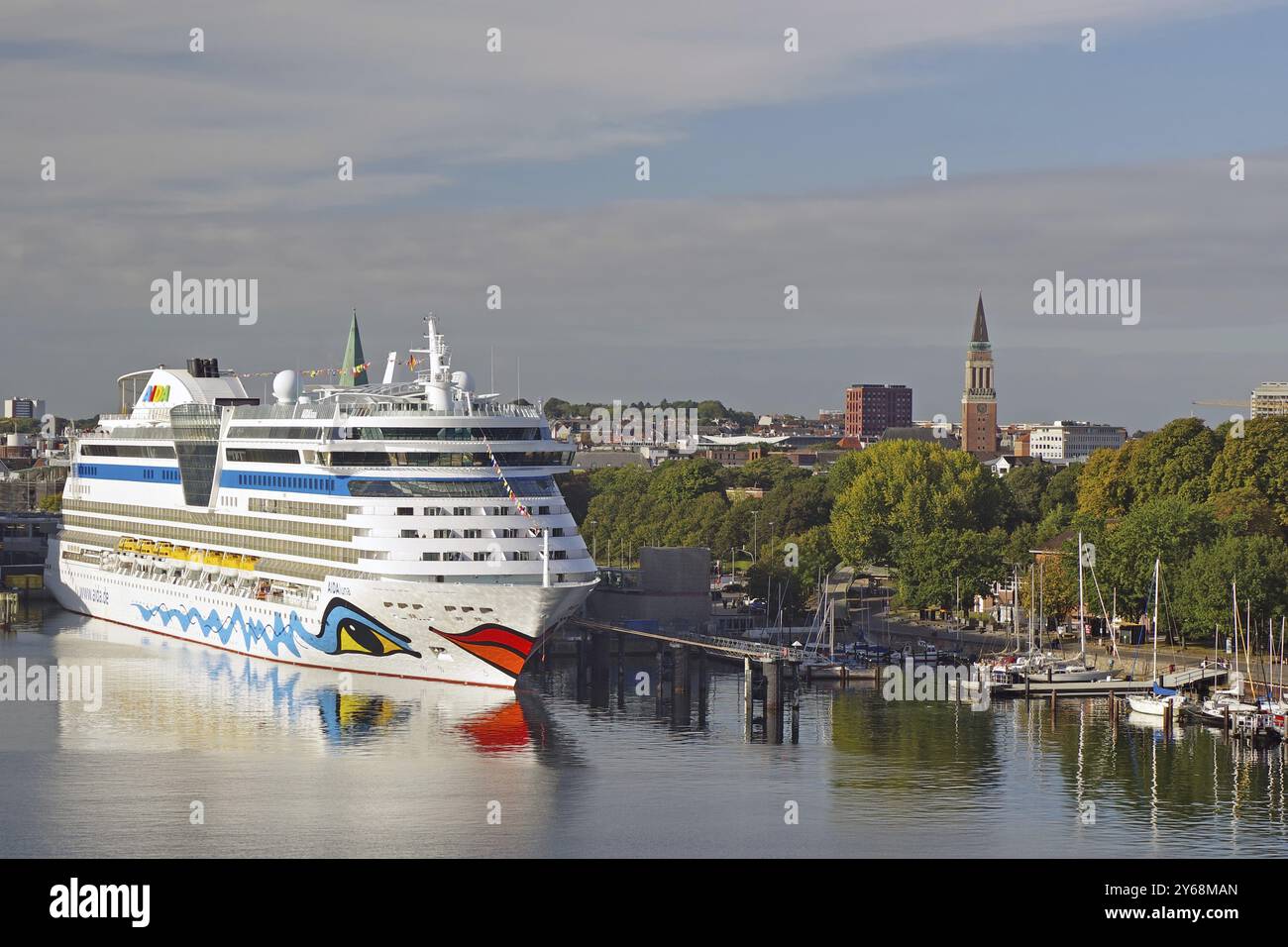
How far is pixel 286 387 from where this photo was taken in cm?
7319

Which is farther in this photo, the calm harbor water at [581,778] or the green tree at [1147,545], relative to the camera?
the green tree at [1147,545]

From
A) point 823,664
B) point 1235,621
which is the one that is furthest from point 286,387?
point 1235,621

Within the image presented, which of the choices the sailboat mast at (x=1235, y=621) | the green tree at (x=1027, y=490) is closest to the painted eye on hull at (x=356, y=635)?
the sailboat mast at (x=1235, y=621)

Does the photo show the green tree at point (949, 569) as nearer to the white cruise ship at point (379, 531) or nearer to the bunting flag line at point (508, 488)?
the white cruise ship at point (379, 531)

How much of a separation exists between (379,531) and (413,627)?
3264mm

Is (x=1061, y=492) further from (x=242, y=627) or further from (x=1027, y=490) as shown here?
(x=242, y=627)

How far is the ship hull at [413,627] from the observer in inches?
2418

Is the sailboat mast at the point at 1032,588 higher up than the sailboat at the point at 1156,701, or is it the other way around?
the sailboat mast at the point at 1032,588

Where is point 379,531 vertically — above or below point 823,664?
above

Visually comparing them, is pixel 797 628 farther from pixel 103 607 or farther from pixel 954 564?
pixel 103 607

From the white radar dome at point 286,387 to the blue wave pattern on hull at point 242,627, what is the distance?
306 inches
